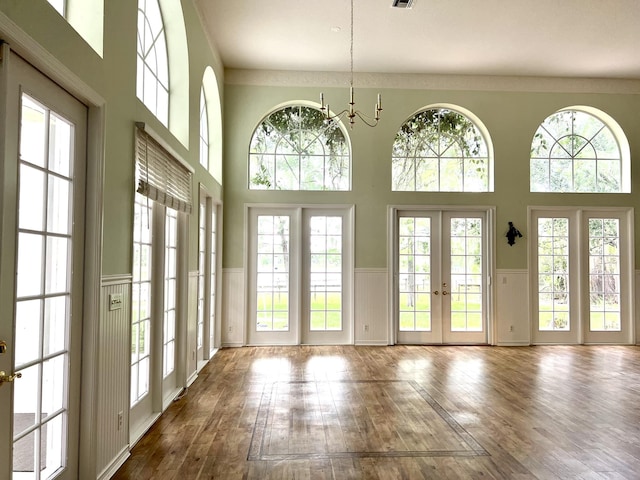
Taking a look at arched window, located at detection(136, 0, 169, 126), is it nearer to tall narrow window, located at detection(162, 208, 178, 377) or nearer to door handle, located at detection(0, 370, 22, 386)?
tall narrow window, located at detection(162, 208, 178, 377)

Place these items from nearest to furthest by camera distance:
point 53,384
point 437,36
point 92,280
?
point 53,384
point 92,280
point 437,36

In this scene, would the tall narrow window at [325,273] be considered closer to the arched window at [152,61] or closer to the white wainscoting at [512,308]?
the white wainscoting at [512,308]

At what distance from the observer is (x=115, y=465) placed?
275 centimetres

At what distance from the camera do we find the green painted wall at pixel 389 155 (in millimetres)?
6770

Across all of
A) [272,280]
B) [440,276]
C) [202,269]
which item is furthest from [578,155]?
[202,269]

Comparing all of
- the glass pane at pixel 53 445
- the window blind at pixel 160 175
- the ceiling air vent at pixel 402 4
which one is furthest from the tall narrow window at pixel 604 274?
the glass pane at pixel 53 445

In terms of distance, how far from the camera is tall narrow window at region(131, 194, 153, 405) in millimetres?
3312

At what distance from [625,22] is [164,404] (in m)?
6.52

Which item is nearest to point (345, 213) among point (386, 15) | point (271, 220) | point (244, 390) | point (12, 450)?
point (271, 220)

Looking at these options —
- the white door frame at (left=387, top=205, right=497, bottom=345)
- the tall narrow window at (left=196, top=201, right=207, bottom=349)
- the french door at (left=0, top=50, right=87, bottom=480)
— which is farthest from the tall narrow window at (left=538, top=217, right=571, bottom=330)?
the french door at (left=0, top=50, right=87, bottom=480)

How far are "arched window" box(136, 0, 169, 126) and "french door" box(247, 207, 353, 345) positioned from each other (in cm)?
274

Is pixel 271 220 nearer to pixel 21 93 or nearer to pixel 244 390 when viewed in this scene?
pixel 244 390

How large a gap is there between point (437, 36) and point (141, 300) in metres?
4.73

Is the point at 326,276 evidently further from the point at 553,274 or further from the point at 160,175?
the point at 160,175
